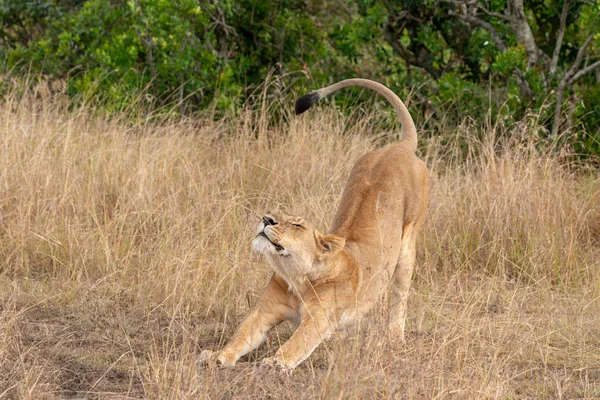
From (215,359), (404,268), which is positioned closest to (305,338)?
(215,359)

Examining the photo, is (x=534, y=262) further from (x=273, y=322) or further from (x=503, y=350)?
(x=273, y=322)

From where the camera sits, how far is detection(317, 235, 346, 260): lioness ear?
14.1ft

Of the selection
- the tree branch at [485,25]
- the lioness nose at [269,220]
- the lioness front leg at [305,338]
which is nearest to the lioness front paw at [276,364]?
the lioness front leg at [305,338]

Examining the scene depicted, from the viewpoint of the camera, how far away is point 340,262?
14.4 feet

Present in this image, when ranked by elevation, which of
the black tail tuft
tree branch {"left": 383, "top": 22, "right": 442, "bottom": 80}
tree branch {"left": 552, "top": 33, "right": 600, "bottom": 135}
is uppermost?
the black tail tuft

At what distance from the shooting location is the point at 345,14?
11.7m

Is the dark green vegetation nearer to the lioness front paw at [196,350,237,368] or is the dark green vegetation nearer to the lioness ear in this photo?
the lioness ear

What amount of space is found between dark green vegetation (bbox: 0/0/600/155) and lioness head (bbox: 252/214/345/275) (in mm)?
3707

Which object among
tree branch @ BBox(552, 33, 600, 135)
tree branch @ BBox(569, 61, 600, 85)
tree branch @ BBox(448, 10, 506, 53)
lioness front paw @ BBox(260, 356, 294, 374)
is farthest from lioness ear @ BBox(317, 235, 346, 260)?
tree branch @ BBox(448, 10, 506, 53)

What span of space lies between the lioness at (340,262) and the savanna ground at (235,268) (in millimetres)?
133

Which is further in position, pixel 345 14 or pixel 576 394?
pixel 345 14

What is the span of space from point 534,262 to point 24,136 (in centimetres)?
355

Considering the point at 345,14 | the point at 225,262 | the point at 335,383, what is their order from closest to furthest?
the point at 335,383, the point at 225,262, the point at 345,14

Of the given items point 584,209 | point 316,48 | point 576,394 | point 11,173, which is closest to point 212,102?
point 316,48
